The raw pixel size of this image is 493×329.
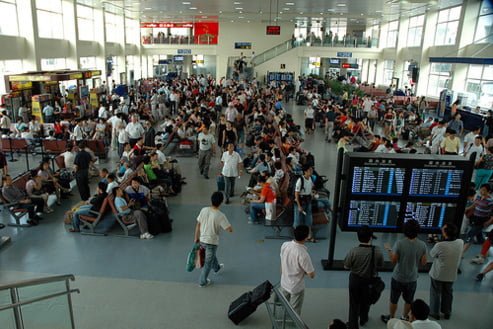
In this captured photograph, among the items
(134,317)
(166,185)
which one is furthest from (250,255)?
(166,185)

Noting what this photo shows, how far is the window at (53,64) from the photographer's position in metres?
24.9

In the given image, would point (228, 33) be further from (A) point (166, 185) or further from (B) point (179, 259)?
(B) point (179, 259)

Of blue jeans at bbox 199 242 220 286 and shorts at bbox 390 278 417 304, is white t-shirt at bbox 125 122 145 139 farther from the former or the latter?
shorts at bbox 390 278 417 304

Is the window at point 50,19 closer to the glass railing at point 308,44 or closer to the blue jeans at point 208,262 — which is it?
the glass railing at point 308,44

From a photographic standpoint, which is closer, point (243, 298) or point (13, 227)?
point (243, 298)

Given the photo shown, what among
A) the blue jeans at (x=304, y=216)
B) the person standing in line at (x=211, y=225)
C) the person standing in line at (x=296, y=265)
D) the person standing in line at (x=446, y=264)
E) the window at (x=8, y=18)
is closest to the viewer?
the person standing in line at (x=296, y=265)

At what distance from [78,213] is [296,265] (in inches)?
211

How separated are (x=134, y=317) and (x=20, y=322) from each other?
1673 millimetres

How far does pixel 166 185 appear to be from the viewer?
34.3 feet

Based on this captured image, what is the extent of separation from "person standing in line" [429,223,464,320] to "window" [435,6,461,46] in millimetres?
25592

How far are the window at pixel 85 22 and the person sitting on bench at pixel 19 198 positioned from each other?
2407 cm

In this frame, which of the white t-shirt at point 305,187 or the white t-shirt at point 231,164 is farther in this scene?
the white t-shirt at point 231,164

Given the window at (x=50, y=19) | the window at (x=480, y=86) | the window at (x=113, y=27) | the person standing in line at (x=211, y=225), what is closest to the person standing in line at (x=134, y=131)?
the person standing in line at (x=211, y=225)

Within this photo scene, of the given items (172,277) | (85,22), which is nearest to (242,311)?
(172,277)
